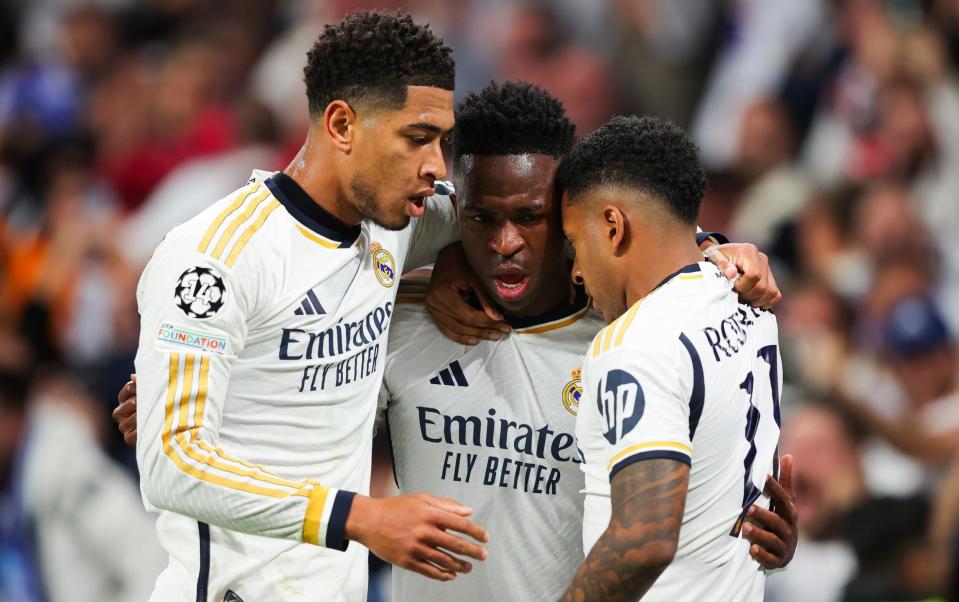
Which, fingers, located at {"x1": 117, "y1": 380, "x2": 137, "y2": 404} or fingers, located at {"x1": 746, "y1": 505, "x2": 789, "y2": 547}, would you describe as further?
fingers, located at {"x1": 117, "y1": 380, "x2": 137, "y2": 404}

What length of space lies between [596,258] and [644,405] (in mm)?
525

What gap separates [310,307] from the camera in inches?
116

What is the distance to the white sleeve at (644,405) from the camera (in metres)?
2.56

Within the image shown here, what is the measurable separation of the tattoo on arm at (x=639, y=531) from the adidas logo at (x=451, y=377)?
1.01m

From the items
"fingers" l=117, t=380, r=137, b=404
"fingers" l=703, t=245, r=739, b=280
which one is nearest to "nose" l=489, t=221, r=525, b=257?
"fingers" l=703, t=245, r=739, b=280

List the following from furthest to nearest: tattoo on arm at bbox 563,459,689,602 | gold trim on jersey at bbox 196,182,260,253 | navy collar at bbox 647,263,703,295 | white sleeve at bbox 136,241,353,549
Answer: navy collar at bbox 647,263,703,295 → gold trim on jersey at bbox 196,182,260,253 → white sleeve at bbox 136,241,353,549 → tattoo on arm at bbox 563,459,689,602

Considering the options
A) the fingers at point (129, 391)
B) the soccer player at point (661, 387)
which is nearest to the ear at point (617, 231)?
the soccer player at point (661, 387)

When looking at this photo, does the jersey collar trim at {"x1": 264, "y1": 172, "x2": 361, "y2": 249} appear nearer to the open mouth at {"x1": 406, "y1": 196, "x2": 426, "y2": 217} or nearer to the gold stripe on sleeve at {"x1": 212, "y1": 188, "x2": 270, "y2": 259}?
the gold stripe on sleeve at {"x1": 212, "y1": 188, "x2": 270, "y2": 259}

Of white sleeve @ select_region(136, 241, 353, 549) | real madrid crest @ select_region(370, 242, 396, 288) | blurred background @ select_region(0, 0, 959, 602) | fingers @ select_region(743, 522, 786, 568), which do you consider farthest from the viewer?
blurred background @ select_region(0, 0, 959, 602)

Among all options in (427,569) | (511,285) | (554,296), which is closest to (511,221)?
(511,285)

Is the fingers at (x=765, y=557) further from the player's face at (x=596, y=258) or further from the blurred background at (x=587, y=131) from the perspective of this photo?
the blurred background at (x=587, y=131)

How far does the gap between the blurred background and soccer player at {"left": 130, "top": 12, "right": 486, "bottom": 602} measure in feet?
10.4

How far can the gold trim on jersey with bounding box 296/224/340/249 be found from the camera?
3014mm

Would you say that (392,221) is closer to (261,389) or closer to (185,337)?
(261,389)
